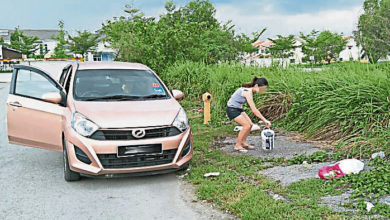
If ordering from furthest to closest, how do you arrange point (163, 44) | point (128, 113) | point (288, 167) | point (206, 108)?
point (163, 44)
point (206, 108)
point (288, 167)
point (128, 113)

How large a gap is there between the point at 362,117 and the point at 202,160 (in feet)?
8.90

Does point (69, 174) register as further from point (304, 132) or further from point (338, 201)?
point (304, 132)

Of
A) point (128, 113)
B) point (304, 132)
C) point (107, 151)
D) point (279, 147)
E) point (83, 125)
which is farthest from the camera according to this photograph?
point (304, 132)

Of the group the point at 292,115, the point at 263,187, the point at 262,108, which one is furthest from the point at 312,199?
the point at 262,108

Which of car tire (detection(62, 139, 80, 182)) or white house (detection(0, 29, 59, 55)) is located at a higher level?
white house (detection(0, 29, 59, 55))

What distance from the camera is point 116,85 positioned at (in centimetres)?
634

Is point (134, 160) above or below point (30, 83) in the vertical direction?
below

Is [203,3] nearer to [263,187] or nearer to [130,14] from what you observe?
[130,14]

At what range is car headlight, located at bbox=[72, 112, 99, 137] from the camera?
5066 millimetres

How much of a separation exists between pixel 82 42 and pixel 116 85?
5777 cm

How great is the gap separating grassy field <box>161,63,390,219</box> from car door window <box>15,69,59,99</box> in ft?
9.15

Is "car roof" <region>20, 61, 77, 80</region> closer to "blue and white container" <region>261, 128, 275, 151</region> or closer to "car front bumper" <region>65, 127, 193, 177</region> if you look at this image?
"car front bumper" <region>65, 127, 193, 177</region>

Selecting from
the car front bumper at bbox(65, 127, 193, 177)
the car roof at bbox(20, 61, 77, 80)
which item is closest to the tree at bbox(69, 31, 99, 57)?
the car roof at bbox(20, 61, 77, 80)

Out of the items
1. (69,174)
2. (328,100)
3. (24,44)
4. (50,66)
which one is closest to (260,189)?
(69,174)
